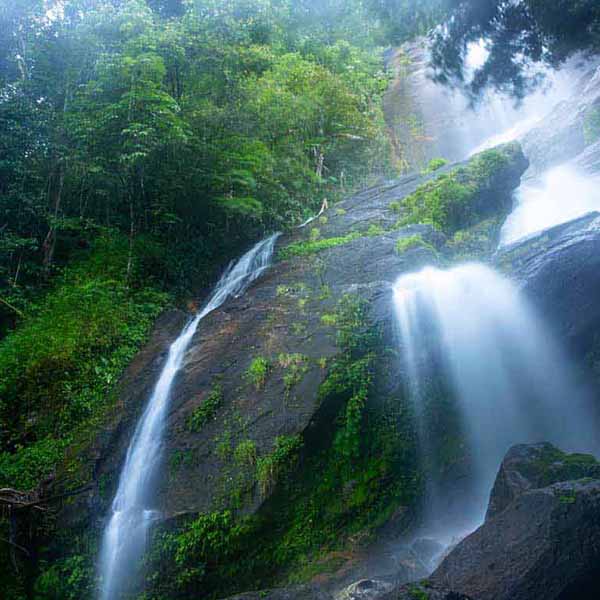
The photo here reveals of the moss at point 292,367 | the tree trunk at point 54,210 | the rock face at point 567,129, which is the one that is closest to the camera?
the moss at point 292,367

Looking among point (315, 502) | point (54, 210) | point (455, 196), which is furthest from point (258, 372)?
point (54, 210)

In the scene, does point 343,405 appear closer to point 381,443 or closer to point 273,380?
point 381,443

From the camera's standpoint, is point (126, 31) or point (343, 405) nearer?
point (343, 405)

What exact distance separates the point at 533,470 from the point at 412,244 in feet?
17.9

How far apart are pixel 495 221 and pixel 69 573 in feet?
39.3

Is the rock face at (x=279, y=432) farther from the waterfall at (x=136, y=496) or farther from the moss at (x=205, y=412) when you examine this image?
the waterfall at (x=136, y=496)

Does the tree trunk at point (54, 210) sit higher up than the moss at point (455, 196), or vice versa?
the tree trunk at point (54, 210)

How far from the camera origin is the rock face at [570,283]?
8.29 metres

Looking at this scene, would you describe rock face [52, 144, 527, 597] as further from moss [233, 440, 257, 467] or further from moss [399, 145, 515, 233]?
moss [399, 145, 515, 233]

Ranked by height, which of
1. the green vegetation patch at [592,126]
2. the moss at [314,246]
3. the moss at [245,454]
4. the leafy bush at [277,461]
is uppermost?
the moss at [314,246]

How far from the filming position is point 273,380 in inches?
311

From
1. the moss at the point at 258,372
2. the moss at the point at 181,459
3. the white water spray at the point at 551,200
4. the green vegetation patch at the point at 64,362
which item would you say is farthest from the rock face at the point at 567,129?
the moss at the point at 181,459

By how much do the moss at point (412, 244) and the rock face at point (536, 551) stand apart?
5920mm

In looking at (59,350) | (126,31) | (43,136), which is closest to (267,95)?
(126,31)
